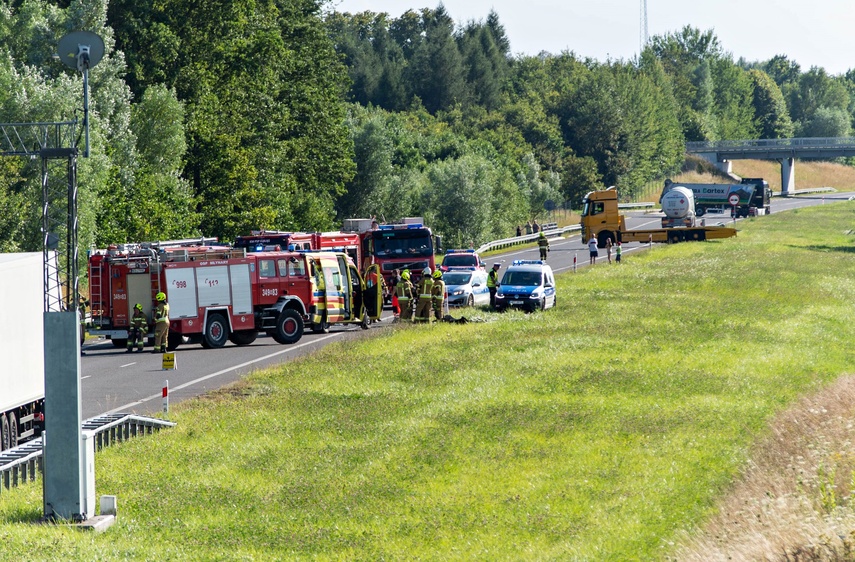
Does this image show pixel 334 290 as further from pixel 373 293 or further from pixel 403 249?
pixel 403 249

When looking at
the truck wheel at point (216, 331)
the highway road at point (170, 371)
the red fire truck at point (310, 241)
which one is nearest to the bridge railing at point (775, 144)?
the red fire truck at point (310, 241)

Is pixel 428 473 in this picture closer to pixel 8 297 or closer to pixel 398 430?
pixel 398 430

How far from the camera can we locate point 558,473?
63.4 feet

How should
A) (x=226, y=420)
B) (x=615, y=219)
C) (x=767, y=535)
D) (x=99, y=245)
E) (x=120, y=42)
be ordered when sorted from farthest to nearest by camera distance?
(x=615, y=219) → (x=120, y=42) → (x=99, y=245) → (x=226, y=420) → (x=767, y=535)

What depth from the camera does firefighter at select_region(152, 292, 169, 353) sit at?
32875mm

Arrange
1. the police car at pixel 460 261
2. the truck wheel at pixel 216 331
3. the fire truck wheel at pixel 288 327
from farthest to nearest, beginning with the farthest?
the police car at pixel 460 261, the fire truck wheel at pixel 288 327, the truck wheel at pixel 216 331

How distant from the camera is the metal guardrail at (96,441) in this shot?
18.8m

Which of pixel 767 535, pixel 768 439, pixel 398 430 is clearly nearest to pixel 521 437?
pixel 398 430

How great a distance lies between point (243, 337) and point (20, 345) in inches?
641

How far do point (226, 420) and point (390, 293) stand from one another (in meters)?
23.9

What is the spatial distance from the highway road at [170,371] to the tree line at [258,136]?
6.46 meters

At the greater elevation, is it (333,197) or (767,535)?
(333,197)

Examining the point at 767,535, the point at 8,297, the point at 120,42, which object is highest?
the point at 120,42

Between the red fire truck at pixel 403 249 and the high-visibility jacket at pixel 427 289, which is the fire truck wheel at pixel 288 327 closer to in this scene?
the high-visibility jacket at pixel 427 289
